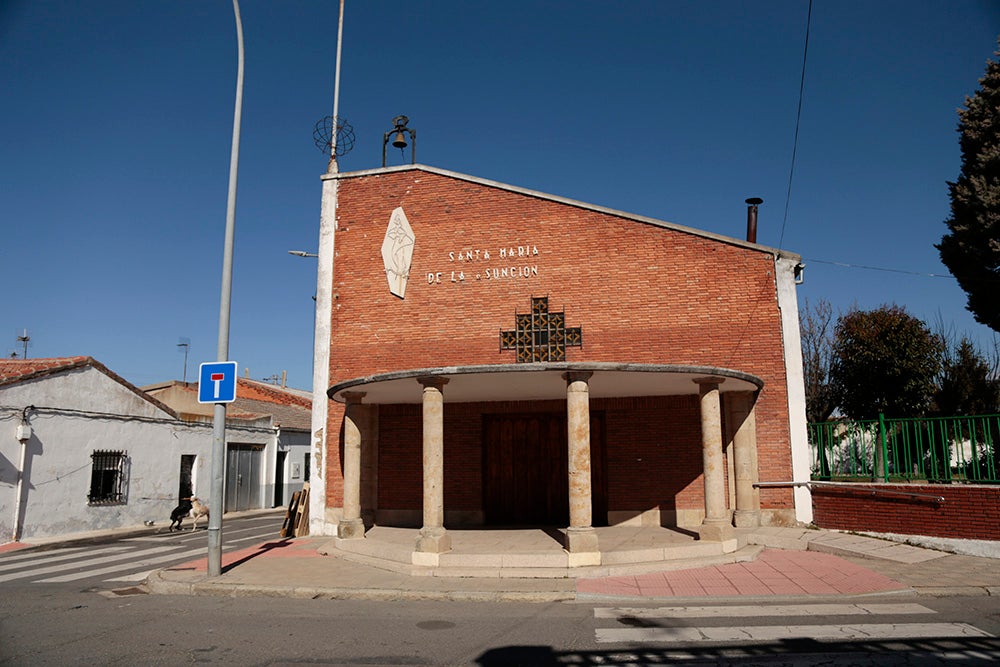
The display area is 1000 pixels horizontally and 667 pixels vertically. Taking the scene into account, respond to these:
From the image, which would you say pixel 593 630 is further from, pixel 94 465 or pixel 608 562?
pixel 94 465

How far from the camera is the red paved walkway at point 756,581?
848cm

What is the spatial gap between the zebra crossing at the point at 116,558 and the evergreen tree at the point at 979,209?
17137 millimetres

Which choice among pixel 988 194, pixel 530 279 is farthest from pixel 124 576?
pixel 988 194

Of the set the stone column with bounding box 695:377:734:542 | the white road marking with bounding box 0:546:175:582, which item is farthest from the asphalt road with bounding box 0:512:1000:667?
the stone column with bounding box 695:377:734:542

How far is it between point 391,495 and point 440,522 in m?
4.85

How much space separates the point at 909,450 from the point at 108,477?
18.8 metres

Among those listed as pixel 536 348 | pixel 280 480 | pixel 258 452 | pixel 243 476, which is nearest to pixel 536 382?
pixel 536 348

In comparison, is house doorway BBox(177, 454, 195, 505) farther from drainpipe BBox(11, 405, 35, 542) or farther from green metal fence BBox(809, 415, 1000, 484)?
green metal fence BBox(809, 415, 1000, 484)

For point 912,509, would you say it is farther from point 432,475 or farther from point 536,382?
point 432,475

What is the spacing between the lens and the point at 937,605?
7902 millimetres

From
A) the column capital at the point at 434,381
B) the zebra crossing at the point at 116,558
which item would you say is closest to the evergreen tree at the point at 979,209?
the column capital at the point at 434,381

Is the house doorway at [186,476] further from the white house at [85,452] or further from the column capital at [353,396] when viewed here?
the column capital at [353,396]

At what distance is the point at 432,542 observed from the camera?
1005 cm

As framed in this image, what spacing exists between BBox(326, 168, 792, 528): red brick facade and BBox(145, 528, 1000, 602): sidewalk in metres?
2.68
